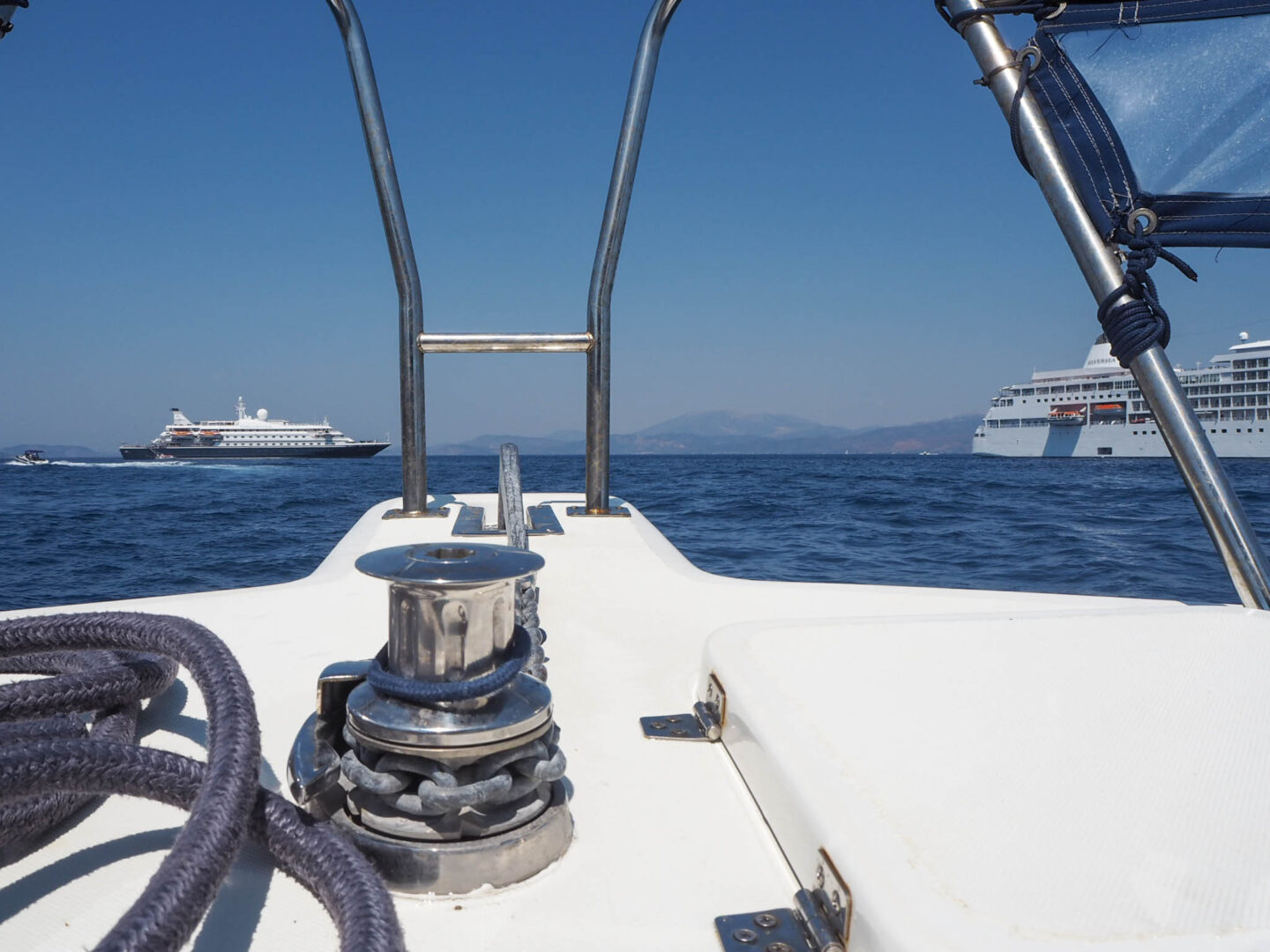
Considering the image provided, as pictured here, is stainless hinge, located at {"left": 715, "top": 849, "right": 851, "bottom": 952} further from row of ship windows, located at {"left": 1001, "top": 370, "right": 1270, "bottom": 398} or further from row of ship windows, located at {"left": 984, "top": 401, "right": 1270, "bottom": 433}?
row of ship windows, located at {"left": 1001, "top": 370, "right": 1270, "bottom": 398}

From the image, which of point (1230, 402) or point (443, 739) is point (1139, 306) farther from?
point (1230, 402)

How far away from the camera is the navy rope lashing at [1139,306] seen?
4.19 feet

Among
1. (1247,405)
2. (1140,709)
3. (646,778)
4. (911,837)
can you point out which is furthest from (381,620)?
(1247,405)

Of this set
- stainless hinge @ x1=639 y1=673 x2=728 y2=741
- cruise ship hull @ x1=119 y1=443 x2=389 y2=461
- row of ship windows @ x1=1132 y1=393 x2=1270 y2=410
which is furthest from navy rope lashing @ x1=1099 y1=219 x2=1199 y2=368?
cruise ship hull @ x1=119 y1=443 x2=389 y2=461

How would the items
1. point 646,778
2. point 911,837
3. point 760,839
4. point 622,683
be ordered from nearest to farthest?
point 911,837
point 760,839
point 646,778
point 622,683

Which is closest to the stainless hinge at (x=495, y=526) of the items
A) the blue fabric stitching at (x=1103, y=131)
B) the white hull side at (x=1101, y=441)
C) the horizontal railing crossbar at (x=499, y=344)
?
the horizontal railing crossbar at (x=499, y=344)

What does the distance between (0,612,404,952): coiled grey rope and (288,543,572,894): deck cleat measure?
55 millimetres

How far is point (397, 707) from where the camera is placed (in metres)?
0.63

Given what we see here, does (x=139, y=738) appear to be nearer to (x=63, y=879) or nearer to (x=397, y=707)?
(x=63, y=879)

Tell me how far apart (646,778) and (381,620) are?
685 millimetres

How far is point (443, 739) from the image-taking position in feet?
1.97

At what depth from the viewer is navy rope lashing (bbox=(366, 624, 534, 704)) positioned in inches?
23.8

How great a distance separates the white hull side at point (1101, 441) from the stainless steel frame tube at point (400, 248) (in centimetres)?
4188

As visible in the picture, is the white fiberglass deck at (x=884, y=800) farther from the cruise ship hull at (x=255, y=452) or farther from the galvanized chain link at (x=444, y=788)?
the cruise ship hull at (x=255, y=452)
